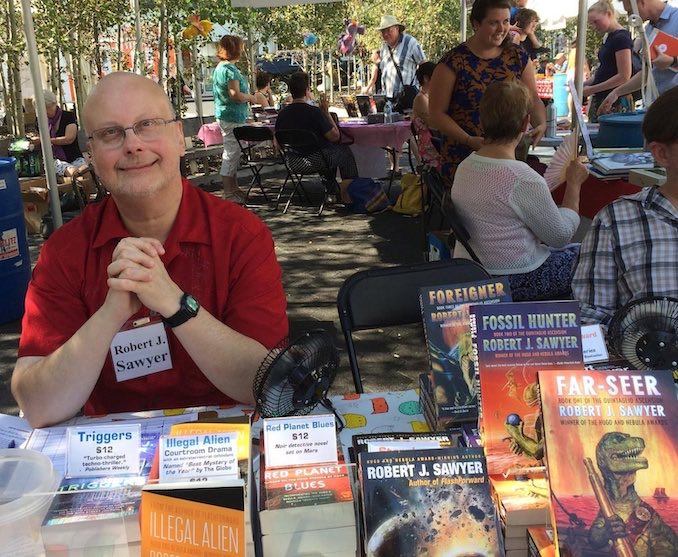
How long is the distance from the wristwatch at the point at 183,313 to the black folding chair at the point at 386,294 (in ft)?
2.55

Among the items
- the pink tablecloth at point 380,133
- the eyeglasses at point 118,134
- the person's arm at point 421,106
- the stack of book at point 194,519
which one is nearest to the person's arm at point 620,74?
the person's arm at point 421,106

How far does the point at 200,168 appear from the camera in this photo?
35.0ft

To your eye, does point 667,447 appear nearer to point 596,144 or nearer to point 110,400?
point 110,400

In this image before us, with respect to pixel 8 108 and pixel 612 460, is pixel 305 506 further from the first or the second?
pixel 8 108

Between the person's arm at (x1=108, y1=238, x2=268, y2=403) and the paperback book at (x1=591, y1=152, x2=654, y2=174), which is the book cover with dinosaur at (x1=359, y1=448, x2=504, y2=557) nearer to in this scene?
the person's arm at (x1=108, y1=238, x2=268, y2=403)

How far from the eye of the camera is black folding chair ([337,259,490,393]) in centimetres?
228

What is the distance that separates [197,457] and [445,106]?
3.52 meters

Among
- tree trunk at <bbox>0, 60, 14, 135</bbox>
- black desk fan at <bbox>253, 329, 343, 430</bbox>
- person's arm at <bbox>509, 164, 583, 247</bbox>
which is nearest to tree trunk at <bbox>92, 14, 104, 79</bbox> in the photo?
tree trunk at <bbox>0, 60, 14, 135</bbox>

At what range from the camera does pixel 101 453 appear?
111cm

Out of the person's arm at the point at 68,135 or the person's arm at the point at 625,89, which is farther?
the person's arm at the point at 68,135

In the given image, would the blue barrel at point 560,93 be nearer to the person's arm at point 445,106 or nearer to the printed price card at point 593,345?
the person's arm at point 445,106

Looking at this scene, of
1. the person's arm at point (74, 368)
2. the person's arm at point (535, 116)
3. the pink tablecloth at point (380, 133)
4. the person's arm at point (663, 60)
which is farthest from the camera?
the pink tablecloth at point (380, 133)

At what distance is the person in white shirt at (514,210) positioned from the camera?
3111 mm

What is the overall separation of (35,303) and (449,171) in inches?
122
